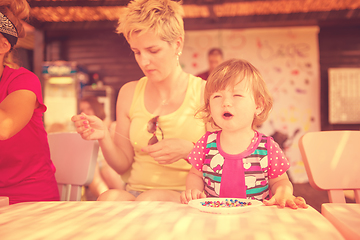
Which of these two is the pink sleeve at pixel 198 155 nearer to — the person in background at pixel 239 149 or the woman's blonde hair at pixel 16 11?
the person in background at pixel 239 149

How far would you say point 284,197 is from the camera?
0.83 meters

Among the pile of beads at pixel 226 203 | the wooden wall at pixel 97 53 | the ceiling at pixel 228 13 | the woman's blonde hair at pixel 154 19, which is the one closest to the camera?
the pile of beads at pixel 226 203

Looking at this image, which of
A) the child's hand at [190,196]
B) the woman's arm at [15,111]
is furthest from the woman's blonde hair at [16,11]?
the child's hand at [190,196]

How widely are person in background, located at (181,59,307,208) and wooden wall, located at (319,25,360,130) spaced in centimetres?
492

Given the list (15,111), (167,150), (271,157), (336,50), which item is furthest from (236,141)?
(336,50)

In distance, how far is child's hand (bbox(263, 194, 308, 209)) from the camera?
764 millimetres

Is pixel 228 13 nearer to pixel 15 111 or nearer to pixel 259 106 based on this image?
pixel 259 106

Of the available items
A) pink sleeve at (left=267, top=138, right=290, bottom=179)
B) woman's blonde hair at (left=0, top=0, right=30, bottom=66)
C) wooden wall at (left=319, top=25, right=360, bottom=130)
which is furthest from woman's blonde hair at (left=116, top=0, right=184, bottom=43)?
wooden wall at (left=319, top=25, right=360, bottom=130)

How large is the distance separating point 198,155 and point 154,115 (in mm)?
351

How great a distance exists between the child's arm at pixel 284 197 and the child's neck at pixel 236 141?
0.54 ft

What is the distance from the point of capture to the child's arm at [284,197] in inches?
30.5

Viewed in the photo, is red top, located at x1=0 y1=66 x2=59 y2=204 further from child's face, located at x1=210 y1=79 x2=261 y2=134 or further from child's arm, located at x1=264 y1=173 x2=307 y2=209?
child's arm, located at x1=264 y1=173 x2=307 y2=209

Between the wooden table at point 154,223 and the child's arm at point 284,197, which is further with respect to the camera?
the child's arm at point 284,197

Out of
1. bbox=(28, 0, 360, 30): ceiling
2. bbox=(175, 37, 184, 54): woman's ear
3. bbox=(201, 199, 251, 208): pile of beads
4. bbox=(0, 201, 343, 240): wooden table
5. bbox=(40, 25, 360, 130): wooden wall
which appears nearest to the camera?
bbox=(0, 201, 343, 240): wooden table
